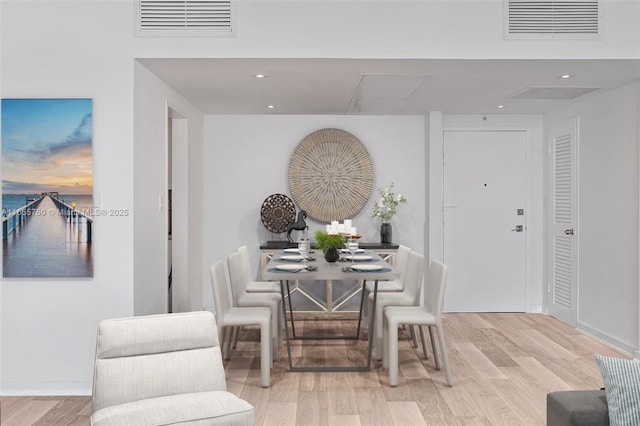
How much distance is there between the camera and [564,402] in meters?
2.04

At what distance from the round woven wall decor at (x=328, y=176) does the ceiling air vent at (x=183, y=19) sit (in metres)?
2.52

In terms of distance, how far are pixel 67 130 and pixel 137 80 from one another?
1.84 feet

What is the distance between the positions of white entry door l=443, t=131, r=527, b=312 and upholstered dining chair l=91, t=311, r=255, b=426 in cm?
400

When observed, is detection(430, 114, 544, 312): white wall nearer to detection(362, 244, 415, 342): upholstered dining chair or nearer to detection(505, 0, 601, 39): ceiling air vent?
detection(362, 244, 415, 342): upholstered dining chair

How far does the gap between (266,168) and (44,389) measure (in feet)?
10.5

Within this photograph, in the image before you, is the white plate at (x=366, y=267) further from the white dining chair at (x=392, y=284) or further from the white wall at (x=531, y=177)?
the white wall at (x=531, y=177)

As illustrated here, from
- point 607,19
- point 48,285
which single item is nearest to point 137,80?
point 48,285

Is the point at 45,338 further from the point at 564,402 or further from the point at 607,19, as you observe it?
the point at 607,19

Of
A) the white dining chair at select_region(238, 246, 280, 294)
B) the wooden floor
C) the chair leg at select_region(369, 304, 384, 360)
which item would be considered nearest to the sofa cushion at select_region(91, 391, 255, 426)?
the wooden floor

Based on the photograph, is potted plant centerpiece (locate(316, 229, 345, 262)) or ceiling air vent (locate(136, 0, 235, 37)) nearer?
ceiling air vent (locate(136, 0, 235, 37))

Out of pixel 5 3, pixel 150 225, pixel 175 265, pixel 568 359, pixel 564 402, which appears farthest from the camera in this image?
pixel 175 265

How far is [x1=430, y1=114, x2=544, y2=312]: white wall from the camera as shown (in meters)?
5.95

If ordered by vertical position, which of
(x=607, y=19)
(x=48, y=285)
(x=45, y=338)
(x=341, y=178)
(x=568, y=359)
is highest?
(x=607, y=19)

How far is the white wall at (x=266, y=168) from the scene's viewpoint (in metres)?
5.93
